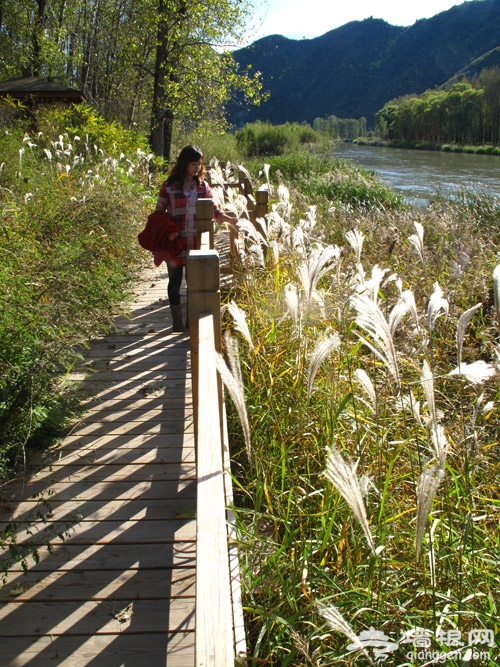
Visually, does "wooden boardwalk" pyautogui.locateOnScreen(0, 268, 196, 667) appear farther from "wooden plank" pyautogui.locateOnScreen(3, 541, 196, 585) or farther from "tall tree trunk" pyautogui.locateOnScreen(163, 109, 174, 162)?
"tall tree trunk" pyautogui.locateOnScreen(163, 109, 174, 162)

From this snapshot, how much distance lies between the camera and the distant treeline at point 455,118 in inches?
2275

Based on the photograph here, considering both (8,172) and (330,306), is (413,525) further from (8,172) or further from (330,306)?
(8,172)

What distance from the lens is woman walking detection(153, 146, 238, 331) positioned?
459 centimetres

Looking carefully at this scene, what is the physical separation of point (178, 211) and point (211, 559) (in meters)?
4.01

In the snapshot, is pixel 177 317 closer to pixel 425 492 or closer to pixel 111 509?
→ pixel 111 509

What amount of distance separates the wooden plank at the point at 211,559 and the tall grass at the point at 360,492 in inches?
9.6

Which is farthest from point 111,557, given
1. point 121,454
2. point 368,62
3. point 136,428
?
point 368,62

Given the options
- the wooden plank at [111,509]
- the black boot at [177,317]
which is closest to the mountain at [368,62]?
the black boot at [177,317]

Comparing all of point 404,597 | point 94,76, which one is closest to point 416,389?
point 404,597

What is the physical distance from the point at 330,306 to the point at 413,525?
1942mm

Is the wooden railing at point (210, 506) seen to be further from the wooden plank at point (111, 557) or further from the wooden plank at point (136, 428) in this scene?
the wooden plank at point (136, 428)

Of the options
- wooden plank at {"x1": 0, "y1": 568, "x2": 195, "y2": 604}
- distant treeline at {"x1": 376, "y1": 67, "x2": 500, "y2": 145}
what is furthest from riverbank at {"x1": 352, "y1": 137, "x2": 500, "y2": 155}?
wooden plank at {"x1": 0, "y1": 568, "x2": 195, "y2": 604}

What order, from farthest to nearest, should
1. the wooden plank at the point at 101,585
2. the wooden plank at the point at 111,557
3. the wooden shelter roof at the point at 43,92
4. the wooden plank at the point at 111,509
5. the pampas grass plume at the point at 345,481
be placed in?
the wooden shelter roof at the point at 43,92 < the wooden plank at the point at 111,509 < the wooden plank at the point at 111,557 < the wooden plank at the point at 101,585 < the pampas grass plume at the point at 345,481

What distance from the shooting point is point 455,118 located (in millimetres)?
62156
